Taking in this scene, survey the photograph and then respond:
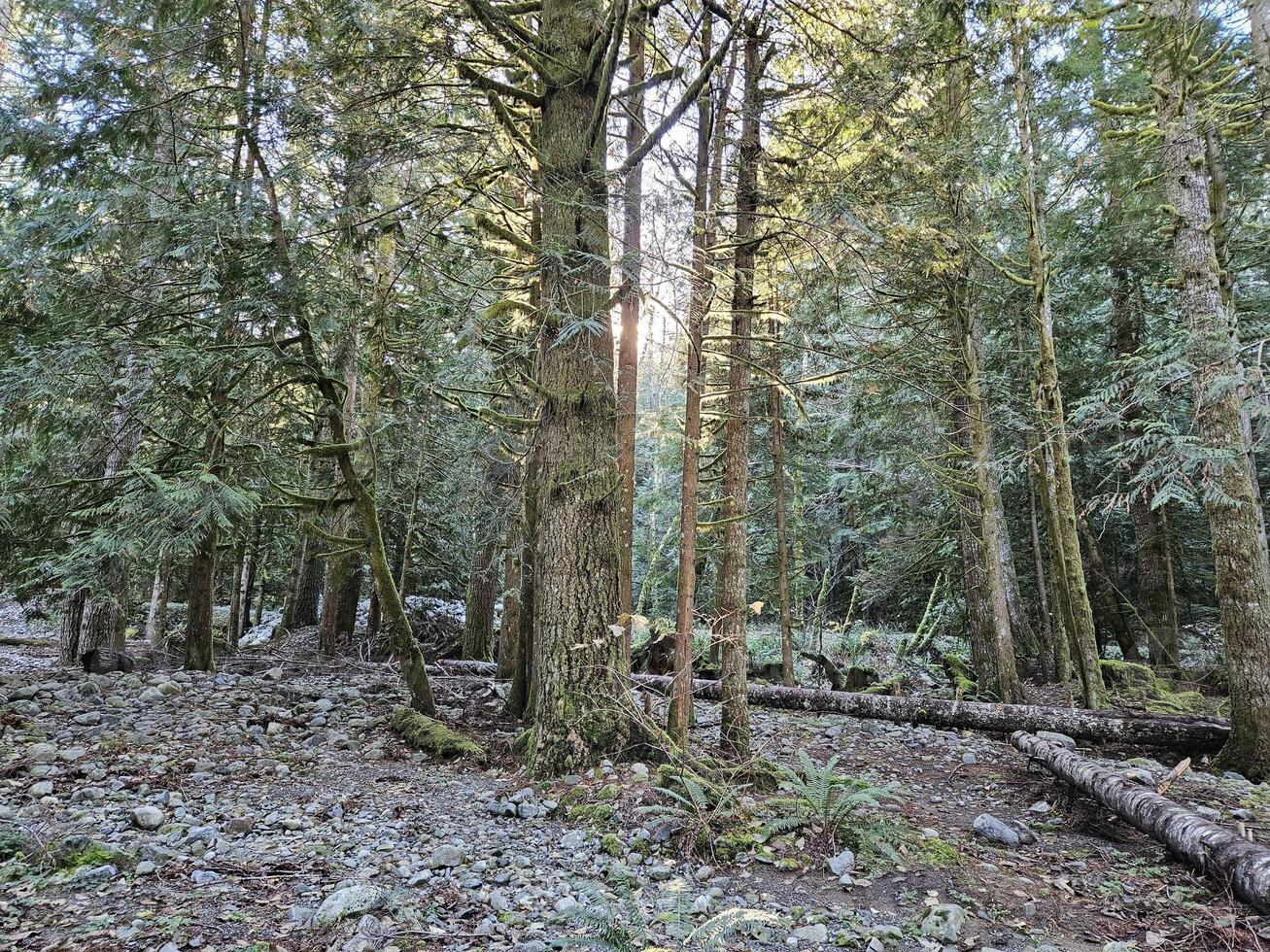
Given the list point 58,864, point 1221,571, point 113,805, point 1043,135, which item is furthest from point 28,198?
point 1043,135

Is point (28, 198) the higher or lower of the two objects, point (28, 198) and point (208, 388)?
the higher

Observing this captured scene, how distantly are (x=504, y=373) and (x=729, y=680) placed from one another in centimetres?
481

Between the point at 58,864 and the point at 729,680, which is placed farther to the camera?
the point at 729,680

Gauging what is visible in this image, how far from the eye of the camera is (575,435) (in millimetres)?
6066

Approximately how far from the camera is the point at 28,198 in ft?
21.8

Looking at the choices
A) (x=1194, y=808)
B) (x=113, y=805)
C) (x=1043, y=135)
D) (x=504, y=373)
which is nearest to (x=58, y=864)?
(x=113, y=805)

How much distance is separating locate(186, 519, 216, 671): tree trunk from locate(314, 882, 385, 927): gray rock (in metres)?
6.63

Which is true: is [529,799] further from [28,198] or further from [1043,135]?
[1043,135]

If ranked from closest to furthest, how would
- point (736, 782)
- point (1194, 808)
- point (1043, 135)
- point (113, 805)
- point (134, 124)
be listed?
point (113, 805)
point (1194, 808)
point (736, 782)
point (134, 124)
point (1043, 135)

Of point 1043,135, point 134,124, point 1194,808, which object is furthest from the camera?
point 1043,135

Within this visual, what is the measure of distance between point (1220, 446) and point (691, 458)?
5169mm

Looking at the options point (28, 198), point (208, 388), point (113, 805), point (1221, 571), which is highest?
point (28, 198)

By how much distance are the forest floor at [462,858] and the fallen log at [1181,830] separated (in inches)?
5.5

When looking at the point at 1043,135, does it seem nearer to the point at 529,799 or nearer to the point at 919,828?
the point at 919,828
